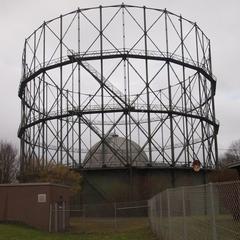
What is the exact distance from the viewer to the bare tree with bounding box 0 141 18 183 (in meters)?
71.2

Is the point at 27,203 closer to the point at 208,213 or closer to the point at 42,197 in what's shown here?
the point at 42,197

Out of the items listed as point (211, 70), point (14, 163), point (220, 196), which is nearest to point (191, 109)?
point (211, 70)

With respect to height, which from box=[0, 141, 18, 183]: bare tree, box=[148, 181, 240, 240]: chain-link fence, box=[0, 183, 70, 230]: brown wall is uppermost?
box=[0, 141, 18, 183]: bare tree

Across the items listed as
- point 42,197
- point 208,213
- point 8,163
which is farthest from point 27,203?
point 8,163

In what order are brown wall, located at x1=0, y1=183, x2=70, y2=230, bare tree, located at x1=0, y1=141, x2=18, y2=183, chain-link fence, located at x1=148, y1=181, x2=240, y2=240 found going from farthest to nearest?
bare tree, located at x1=0, y1=141, x2=18, y2=183 < brown wall, located at x1=0, y1=183, x2=70, y2=230 < chain-link fence, located at x1=148, y1=181, x2=240, y2=240

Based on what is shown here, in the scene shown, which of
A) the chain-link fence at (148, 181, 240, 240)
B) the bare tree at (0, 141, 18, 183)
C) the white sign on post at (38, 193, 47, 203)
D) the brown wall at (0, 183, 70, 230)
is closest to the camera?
the chain-link fence at (148, 181, 240, 240)

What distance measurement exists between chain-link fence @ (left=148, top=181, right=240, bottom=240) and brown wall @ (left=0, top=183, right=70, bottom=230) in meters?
→ 17.4

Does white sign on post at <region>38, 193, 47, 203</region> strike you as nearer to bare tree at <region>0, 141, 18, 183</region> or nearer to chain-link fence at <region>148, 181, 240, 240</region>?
chain-link fence at <region>148, 181, 240, 240</region>

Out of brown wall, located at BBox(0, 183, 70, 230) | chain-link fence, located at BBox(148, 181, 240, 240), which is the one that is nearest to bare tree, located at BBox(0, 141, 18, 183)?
brown wall, located at BBox(0, 183, 70, 230)

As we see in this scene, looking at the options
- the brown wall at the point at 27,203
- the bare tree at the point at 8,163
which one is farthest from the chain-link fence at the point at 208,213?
the bare tree at the point at 8,163

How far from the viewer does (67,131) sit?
47.4 meters

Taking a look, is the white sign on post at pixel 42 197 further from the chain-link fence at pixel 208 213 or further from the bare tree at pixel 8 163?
the bare tree at pixel 8 163

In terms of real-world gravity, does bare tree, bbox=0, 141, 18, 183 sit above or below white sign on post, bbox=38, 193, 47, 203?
above

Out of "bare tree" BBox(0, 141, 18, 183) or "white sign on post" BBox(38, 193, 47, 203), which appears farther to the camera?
"bare tree" BBox(0, 141, 18, 183)
